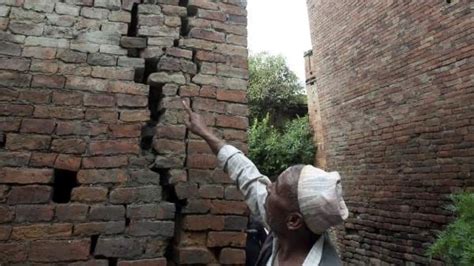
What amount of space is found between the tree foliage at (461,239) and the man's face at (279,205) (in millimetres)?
2501

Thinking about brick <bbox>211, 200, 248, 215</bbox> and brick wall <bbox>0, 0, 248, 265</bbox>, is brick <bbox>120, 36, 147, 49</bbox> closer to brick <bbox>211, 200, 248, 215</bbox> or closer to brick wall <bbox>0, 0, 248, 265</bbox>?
brick wall <bbox>0, 0, 248, 265</bbox>

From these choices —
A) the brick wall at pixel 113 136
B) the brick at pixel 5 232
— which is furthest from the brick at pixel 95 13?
the brick at pixel 5 232

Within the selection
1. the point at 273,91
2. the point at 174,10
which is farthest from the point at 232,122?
the point at 273,91

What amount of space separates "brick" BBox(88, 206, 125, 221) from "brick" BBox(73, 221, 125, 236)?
3 cm

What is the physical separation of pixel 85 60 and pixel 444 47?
15.0 feet

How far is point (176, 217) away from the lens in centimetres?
224

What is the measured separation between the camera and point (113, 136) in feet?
7.11

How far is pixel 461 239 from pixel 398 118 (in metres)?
2.49

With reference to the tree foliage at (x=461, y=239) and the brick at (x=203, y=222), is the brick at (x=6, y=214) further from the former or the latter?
the tree foliage at (x=461, y=239)

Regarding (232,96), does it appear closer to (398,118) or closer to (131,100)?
(131,100)

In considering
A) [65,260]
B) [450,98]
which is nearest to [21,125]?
[65,260]

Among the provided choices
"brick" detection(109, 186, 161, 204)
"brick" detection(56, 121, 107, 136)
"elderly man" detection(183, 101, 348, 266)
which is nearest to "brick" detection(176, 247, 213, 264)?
"brick" detection(109, 186, 161, 204)

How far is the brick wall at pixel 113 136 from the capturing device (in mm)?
1971

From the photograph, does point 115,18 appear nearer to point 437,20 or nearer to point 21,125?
point 21,125
